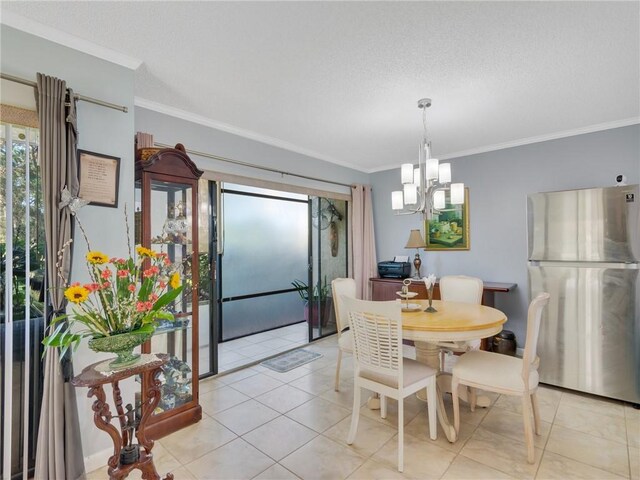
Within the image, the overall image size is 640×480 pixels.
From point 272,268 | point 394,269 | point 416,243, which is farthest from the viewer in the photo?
point 272,268

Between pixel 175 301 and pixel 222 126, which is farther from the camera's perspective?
pixel 222 126

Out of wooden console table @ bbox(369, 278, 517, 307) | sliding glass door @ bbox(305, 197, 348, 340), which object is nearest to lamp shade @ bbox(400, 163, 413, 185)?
wooden console table @ bbox(369, 278, 517, 307)

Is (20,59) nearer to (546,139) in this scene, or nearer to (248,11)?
(248,11)

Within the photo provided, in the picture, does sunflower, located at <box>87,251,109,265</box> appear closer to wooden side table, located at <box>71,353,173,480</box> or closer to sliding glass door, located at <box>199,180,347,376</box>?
wooden side table, located at <box>71,353,173,480</box>

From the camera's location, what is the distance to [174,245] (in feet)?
8.32

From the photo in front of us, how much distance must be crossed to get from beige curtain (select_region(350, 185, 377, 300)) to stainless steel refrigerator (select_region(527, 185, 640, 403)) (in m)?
2.25

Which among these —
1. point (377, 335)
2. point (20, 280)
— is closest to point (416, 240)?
point (377, 335)

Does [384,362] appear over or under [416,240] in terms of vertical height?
under

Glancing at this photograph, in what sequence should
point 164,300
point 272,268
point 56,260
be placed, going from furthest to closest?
point 272,268 < point 56,260 < point 164,300

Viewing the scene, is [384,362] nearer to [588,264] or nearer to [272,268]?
[588,264]

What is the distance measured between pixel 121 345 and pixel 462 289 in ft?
9.64

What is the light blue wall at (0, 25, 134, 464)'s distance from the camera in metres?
1.78

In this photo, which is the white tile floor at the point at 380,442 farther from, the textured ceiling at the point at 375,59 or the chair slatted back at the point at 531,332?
the textured ceiling at the point at 375,59

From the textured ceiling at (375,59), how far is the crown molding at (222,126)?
0.04 metres
